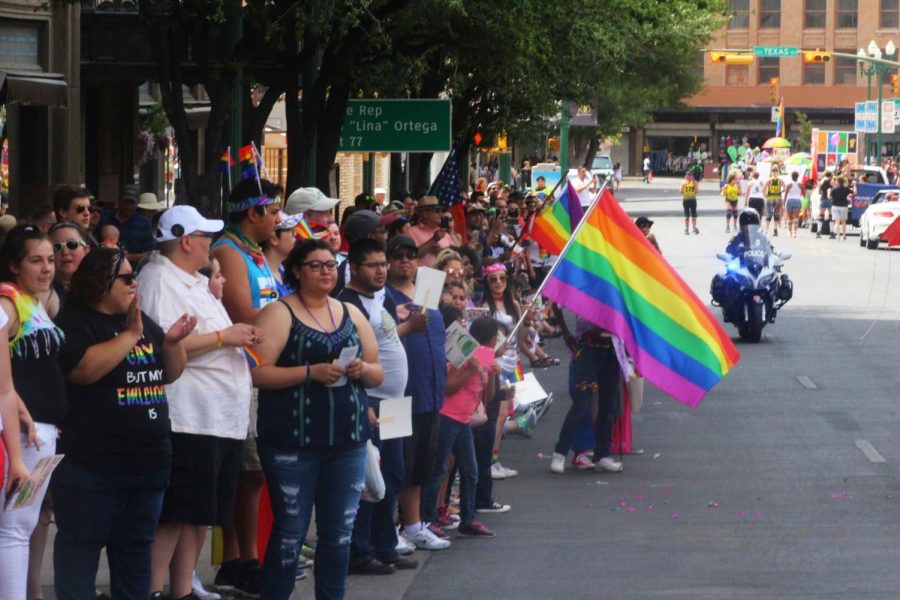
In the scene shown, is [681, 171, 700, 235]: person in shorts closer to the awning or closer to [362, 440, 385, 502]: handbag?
the awning

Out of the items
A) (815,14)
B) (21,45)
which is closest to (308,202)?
(21,45)

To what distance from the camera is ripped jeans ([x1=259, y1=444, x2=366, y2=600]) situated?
288 inches

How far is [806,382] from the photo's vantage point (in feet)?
59.5

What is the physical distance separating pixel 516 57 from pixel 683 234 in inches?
1189

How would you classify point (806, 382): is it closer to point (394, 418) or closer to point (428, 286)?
point (428, 286)

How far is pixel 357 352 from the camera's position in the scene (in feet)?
24.2

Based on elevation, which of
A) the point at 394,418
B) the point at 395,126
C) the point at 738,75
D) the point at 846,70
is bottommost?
the point at 394,418

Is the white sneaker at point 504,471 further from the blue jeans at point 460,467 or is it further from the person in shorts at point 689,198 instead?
the person in shorts at point 689,198

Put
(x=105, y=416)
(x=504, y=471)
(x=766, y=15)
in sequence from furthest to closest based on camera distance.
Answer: (x=766, y=15) → (x=504, y=471) → (x=105, y=416)

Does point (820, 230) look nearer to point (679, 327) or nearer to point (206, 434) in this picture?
point (679, 327)

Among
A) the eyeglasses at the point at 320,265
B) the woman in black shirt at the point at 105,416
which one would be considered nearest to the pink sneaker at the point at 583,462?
the eyeglasses at the point at 320,265

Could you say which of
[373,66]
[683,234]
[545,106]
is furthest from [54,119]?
[683,234]

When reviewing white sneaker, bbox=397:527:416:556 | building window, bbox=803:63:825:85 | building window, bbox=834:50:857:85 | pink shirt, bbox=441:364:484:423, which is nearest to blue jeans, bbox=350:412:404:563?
white sneaker, bbox=397:527:416:556

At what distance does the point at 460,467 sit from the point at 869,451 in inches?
183
